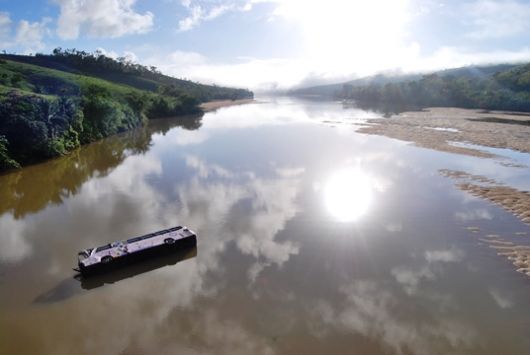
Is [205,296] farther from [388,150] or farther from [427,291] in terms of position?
[388,150]

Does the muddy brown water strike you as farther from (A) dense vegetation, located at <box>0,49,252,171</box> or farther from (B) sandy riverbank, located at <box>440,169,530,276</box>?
(A) dense vegetation, located at <box>0,49,252,171</box>

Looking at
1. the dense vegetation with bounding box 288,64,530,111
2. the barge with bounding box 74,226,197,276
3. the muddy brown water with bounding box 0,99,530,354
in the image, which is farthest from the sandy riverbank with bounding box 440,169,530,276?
the dense vegetation with bounding box 288,64,530,111

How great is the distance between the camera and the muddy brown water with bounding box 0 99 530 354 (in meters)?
18.4

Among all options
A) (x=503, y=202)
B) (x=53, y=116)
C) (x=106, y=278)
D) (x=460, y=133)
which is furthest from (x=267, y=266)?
(x=460, y=133)

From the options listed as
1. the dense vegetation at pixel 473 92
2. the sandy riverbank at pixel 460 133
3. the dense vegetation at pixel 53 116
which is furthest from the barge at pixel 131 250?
the dense vegetation at pixel 473 92

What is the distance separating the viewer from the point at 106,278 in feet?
76.7

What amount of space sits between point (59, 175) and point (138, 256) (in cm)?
3007

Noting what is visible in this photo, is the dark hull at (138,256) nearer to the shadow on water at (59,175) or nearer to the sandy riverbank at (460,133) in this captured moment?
the shadow on water at (59,175)

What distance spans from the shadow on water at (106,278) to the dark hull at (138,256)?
0.87ft

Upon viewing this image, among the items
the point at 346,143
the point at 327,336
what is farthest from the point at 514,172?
the point at 327,336

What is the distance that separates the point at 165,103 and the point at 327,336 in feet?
393

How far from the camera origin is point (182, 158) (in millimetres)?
58062

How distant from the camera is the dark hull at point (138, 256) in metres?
22.9

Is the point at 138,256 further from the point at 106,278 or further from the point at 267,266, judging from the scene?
the point at 267,266
